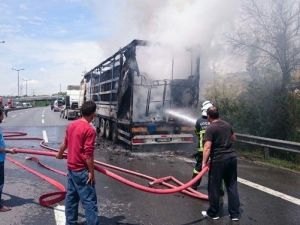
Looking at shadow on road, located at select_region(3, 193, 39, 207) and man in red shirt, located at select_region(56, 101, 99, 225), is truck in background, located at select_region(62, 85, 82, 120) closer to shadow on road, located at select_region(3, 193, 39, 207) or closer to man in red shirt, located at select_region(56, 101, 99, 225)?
shadow on road, located at select_region(3, 193, 39, 207)

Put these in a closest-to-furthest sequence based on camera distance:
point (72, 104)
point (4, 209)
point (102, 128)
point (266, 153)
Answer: point (4, 209) → point (266, 153) → point (102, 128) → point (72, 104)

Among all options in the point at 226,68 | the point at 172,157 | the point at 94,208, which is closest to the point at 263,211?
the point at 94,208

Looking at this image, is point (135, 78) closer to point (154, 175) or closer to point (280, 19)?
point (154, 175)

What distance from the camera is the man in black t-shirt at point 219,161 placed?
6.35 m

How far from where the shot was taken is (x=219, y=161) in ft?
20.9

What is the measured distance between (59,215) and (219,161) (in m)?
2.50

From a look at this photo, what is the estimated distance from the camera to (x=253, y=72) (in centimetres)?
1653

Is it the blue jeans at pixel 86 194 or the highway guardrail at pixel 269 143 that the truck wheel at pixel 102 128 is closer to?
the highway guardrail at pixel 269 143

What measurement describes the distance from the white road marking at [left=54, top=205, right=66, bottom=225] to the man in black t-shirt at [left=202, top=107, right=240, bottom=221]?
215 centimetres

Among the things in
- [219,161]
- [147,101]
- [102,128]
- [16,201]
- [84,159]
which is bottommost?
[16,201]

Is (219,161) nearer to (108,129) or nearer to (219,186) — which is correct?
(219,186)

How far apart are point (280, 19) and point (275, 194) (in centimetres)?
975

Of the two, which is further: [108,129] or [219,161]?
[108,129]

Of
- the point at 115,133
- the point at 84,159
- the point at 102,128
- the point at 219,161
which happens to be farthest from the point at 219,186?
the point at 102,128
